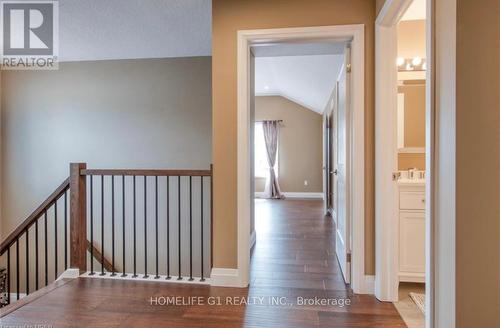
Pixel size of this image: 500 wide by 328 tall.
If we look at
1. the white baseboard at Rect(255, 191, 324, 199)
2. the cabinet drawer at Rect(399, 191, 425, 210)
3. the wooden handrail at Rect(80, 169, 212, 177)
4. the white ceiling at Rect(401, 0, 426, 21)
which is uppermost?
the white ceiling at Rect(401, 0, 426, 21)

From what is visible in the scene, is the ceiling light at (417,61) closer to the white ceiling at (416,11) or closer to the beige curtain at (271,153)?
the white ceiling at (416,11)

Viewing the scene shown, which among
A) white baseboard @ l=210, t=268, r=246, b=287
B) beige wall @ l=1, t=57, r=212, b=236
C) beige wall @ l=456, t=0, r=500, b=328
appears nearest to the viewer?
beige wall @ l=456, t=0, r=500, b=328

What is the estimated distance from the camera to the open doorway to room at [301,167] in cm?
259

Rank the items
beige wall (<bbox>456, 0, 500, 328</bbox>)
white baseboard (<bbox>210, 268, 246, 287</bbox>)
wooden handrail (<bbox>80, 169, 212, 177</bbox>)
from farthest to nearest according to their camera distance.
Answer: wooden handrail (<bbox>80, 169, 212, 177</bbox>)
white baseboard (<bbox>210, 268, 246, 287</bbox>)
beige wall (<bbox>456, 0, 500, 328</bbox>)

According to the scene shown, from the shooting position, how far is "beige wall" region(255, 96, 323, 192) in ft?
26.1

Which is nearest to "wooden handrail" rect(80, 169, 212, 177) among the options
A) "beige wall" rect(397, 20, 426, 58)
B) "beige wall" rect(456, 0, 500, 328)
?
"beige wall" rect(456, 0, 500, 328)

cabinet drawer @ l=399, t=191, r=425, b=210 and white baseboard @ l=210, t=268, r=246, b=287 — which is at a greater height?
cabinet drawer @ l=399, t=191, r=425, b=210

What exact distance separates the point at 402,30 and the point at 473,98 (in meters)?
1.91

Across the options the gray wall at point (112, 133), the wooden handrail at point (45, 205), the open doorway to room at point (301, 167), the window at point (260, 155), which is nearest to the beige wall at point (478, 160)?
the open doorway to room at point (301, 167)

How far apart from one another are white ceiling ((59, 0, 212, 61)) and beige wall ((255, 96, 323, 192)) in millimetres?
4428

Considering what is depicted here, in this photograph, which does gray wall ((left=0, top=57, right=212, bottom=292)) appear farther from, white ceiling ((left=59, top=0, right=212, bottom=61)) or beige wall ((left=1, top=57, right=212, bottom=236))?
white ceiling ((left=59, top=0, right=212, bottom=61))

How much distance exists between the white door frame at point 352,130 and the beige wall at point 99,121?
174 cm

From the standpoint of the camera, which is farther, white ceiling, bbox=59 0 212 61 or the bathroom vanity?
white ceiling, bbox=59 0 212 61

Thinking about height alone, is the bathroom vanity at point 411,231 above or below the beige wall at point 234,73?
below
